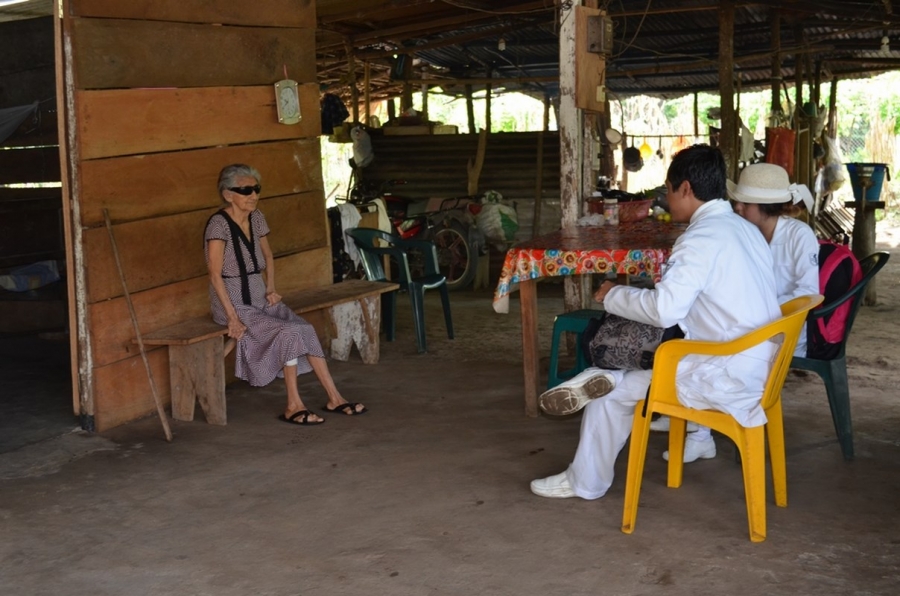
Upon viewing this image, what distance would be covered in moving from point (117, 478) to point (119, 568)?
1.05 m

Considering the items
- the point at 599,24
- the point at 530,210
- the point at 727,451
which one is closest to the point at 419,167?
the point at 530,210

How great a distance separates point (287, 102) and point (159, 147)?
3.79 feet

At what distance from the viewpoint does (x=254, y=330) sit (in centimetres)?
547

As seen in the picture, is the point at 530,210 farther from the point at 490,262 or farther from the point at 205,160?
the point at 205,160

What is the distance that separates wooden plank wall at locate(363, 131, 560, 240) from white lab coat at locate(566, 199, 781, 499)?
756cm

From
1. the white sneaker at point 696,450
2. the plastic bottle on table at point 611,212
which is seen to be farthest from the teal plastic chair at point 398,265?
the white sneaker at point 696,450

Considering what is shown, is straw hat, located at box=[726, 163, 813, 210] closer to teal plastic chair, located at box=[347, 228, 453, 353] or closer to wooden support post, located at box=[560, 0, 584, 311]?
wooden support post, located at box=[560, 0, 584, 311]

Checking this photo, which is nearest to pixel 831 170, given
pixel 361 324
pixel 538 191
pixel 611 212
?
pixel 538 191

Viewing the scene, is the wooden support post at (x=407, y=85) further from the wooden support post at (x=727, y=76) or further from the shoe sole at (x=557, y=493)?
the shoe sole at (x=557, y=493)

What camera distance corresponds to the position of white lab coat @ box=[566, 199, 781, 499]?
3609mm

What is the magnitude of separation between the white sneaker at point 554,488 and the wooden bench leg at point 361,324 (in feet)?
9.20

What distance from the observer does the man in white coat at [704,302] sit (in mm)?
3613

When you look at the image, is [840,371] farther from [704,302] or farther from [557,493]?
[557,493]

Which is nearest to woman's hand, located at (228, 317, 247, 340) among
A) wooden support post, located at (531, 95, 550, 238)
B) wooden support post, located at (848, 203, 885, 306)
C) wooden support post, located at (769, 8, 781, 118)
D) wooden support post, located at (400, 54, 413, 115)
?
wooden support post, located at (848, 203, 885, 306)
